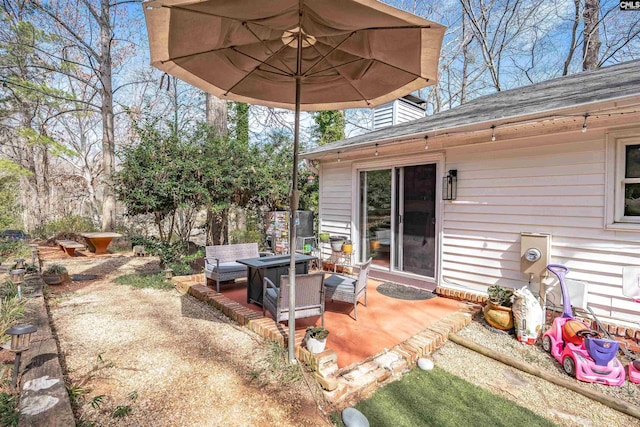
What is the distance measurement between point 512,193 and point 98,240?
9.99m

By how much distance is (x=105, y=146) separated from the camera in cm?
1090

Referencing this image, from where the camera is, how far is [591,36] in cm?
1109

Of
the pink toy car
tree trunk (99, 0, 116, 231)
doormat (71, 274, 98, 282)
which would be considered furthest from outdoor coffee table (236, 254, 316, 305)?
tree trunk (99, 0, 116, 231)

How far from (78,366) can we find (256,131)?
41.9 feet

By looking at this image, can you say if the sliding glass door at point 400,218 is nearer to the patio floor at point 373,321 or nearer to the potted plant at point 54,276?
the patio floor at point 373,321

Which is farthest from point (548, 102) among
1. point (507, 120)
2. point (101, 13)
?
point (101, 13)

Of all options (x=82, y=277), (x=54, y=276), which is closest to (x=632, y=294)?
(x=54, y=276)

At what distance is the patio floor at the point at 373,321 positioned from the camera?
3230 mm

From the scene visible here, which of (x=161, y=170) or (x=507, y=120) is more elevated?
(x=507, y=120)

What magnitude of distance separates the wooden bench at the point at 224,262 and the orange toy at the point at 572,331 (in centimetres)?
425

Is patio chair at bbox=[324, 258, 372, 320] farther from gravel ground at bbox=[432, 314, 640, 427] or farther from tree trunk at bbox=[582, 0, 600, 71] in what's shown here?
tree trunk at bbox=[582, 0, 600, 71]

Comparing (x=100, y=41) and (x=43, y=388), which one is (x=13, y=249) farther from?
(x=43, y=388)

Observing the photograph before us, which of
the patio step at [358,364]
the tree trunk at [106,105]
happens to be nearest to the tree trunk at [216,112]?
the tree trunk at [106,105]

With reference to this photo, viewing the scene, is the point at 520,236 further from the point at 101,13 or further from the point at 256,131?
the point at 101,13
